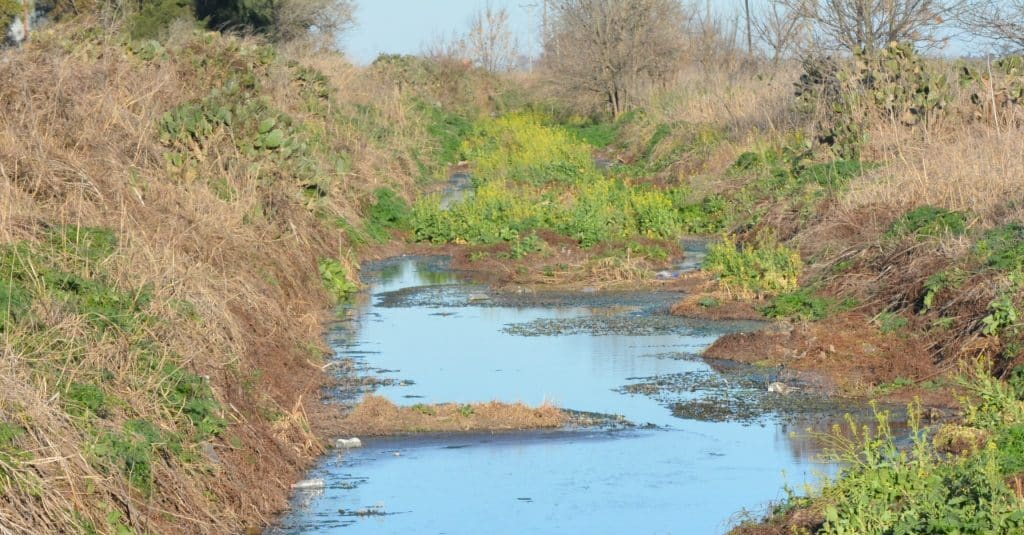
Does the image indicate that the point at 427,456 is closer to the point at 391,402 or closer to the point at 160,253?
the point at 391,402

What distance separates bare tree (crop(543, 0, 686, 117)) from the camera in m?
53.3

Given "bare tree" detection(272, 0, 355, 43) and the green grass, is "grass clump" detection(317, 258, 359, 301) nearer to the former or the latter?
the green grass

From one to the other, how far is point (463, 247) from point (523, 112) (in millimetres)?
38626

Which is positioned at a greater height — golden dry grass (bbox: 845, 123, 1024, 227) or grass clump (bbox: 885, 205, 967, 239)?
golden dry grass (bbox: 845, 123, 1024, 227)

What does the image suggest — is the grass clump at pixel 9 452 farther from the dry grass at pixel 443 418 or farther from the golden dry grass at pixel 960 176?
the golden dry grass at pixel 960 176

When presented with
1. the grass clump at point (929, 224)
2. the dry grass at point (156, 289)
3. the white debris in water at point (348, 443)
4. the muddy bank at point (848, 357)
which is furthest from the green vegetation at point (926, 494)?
the grass clump at point (929, 224)

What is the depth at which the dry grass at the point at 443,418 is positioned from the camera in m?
11.4

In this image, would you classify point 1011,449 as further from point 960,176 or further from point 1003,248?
point 960,176

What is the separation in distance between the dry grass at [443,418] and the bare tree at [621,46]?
41390mm

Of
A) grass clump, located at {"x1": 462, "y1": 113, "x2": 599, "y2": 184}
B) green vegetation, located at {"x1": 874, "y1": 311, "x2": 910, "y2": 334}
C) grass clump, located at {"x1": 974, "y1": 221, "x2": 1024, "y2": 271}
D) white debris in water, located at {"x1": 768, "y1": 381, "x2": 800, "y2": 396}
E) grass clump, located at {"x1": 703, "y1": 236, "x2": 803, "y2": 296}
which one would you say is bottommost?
white debris in water, located at {"x1": 768, "y1": 381, "x2": 800, "y2": 396}

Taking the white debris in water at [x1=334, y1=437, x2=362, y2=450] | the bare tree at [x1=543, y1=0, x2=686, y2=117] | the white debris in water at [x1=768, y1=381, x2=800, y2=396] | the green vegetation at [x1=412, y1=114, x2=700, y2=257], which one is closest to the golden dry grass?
the green vegetation at [x1=412, y1=114, x2=700, y2=257]

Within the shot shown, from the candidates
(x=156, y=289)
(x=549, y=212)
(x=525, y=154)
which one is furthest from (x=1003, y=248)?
(x=525, y=154)

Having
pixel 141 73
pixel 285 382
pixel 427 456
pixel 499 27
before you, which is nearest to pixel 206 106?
pixel 141 73

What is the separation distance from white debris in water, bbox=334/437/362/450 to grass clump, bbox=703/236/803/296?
7458 millimetres
